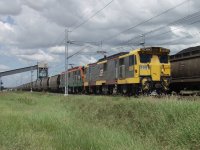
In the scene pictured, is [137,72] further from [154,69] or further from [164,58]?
[164,58]

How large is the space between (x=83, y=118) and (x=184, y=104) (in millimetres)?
6772

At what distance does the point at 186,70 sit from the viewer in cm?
2720

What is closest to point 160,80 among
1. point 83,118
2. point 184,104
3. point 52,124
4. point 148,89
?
point 148,89

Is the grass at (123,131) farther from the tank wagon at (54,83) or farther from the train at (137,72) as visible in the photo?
the tank wagon at (54,83)

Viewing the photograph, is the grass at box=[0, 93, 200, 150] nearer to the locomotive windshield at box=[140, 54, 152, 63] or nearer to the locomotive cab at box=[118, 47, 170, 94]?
the locomotive cab at box=[118, 47, 170, 94]

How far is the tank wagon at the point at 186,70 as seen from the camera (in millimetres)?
26141

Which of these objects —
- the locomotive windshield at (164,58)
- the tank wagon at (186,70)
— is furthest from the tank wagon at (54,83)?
the locomotive windshield at (164,58)

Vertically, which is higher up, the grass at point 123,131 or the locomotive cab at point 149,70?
the locomotive cab at point 149,70

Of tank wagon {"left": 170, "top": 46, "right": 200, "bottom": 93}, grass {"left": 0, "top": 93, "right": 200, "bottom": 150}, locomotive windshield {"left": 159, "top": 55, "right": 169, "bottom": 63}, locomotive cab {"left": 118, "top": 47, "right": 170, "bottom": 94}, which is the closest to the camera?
grass {"left": 0, "top": 93, "right": 200, "bottom": 150}

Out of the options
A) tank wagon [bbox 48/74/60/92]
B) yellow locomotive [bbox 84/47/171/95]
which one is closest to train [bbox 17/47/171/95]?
yellow locomotive [bbox 84/47/171/95]

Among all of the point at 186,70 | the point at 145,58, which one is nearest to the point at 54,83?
the point at 145,58

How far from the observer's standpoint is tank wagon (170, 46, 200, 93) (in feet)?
85.8

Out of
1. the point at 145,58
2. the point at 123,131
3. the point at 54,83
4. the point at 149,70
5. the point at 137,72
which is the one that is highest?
the point at 145,58

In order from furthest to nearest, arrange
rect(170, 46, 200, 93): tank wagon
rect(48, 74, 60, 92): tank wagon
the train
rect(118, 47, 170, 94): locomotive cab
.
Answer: rect(48, 74, 60, 92): tank wagon → the train → rect(118, 47, 170, 94): locomotive cab → rect(170, 46, 200, 93): tank wagon
